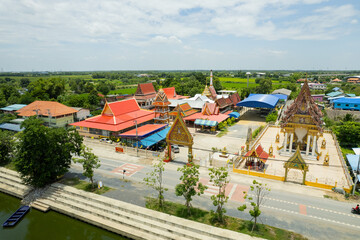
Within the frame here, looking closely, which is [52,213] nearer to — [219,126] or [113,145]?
[113,145]

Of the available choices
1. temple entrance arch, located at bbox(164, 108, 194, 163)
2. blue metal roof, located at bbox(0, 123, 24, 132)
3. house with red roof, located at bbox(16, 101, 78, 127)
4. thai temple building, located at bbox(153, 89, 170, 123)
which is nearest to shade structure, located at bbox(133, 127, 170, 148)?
temple entrance arch, located at bbox(164, 108, 194, 163)

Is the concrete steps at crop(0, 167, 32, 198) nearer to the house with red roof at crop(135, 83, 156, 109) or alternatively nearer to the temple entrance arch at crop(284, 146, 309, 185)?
the temple entrance arch at crop(284, 146, 309, 185)

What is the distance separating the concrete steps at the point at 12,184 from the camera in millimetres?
24013

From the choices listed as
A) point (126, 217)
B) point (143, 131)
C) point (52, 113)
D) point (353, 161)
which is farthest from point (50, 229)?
point (52, 113)

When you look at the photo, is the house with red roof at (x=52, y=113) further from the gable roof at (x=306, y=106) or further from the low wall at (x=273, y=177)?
the gable roof at (x=306, y=106)

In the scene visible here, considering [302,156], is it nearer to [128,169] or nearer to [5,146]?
[128,169]

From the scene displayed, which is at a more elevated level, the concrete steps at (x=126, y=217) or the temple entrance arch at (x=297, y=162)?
the temple entrance arch at (x=297, y=162)

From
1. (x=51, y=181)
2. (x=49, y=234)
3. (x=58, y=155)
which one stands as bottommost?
(x=49, y=234)

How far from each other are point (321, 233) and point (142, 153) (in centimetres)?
2202

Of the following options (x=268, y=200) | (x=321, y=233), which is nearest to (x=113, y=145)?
(x=268, y=200)

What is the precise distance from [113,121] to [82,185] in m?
16.8

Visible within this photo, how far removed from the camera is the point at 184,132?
28.3 metres

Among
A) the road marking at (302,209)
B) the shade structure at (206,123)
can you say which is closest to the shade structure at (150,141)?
the shade structure at (206,123)

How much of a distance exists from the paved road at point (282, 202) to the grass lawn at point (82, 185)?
845 mm
